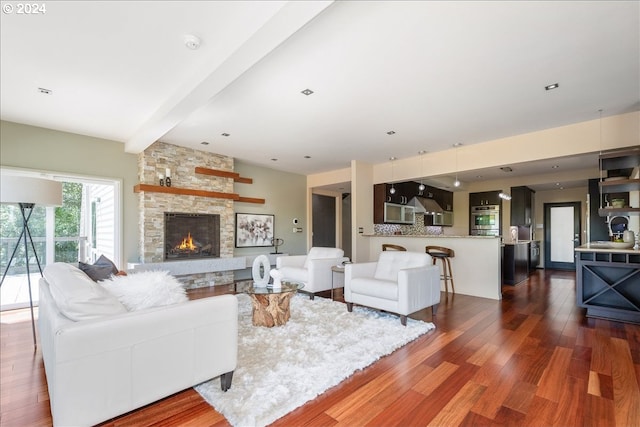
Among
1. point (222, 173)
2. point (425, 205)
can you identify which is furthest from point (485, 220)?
point (222, 173)

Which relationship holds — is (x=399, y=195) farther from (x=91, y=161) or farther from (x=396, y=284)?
(x=91, y=161)

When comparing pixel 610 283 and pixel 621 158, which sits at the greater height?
pixel 621 158

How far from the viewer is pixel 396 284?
3.46 meters

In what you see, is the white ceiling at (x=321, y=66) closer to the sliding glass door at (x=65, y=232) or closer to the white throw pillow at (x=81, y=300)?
the sliding glass door at (x=65, y=232)

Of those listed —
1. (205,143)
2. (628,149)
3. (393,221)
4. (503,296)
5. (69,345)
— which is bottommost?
(503,296)

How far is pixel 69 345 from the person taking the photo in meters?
1.44

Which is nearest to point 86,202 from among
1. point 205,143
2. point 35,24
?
point 205,143

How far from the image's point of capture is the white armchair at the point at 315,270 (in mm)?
4445

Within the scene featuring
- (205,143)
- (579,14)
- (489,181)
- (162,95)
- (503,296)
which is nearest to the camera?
(579,14)

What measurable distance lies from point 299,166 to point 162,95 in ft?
12.9

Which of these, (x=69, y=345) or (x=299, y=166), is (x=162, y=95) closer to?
(x=69, y=345)

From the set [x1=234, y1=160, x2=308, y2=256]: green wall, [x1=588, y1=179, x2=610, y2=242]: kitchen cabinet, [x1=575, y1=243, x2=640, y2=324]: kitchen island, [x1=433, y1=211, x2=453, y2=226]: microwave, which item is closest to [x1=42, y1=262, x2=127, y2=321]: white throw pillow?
[x1=234, y1=160, x2=308, y2=256]: green wall

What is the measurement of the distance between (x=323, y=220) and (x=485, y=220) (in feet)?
15.6

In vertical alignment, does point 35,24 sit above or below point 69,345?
above
